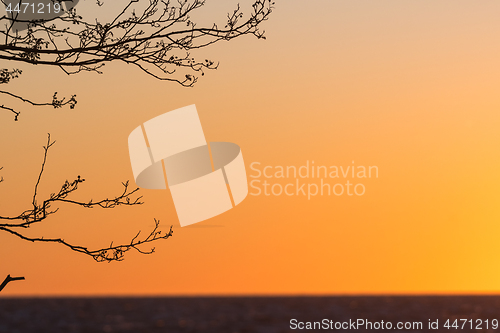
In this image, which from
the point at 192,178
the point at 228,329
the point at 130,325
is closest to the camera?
the point at 192,178

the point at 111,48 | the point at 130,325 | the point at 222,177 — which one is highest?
the point at 111,48

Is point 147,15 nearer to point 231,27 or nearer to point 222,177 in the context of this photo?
point 231,27

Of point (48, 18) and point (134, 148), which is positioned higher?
point (48, 18)

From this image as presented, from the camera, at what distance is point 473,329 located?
244 ft

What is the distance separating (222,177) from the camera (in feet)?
36.3

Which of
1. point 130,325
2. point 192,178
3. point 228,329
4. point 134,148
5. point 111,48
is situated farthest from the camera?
point 130,325

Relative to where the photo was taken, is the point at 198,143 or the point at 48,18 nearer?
the point at 48,18

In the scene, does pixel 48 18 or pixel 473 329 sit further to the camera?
pixel 473 329

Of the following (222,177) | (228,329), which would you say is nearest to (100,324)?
(228,329)

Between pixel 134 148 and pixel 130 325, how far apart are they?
241 ft

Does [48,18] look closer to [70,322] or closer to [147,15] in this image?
[147,15]

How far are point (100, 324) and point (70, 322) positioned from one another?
5.23 meters

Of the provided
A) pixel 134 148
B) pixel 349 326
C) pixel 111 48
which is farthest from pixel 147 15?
pixel 349 326

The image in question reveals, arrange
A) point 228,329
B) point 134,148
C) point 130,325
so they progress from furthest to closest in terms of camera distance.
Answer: point 130,325
point 228,329
point 134,148
